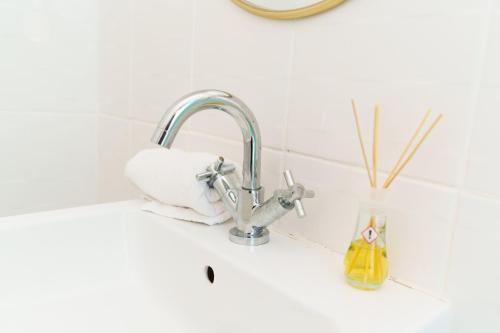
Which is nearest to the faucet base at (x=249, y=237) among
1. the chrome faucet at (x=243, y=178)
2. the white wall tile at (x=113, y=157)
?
the chrome faucet at (x=243, y=178)

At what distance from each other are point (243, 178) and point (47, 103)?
0.72m

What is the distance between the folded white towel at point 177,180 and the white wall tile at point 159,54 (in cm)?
19

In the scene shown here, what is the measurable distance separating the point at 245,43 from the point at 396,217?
40cm

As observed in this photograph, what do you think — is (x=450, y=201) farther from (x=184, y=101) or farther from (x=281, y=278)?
(x=184, y=101)

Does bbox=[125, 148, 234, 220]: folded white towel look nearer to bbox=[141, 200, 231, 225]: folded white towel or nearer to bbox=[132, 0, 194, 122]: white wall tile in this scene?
bbox=[141, 200, 231, 225]: folded white towel

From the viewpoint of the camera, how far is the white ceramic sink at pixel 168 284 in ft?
1.68

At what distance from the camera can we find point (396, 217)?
0.57 m

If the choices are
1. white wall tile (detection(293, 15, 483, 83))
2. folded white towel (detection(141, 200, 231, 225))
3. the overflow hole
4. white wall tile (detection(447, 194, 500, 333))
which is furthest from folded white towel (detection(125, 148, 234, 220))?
white wall tile (detection(447, 194, 500, 333))

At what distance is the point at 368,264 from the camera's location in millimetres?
537

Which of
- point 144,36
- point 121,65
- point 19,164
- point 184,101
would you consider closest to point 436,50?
point 184,101

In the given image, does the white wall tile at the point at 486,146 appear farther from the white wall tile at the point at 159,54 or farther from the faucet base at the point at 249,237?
the white wall tile at the point at 159,54

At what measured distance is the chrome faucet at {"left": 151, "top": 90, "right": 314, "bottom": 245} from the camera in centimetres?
58

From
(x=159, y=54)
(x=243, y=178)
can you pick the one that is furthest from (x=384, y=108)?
(x=159, y=54)

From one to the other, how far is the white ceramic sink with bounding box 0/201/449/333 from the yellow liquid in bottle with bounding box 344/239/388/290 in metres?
0.02
